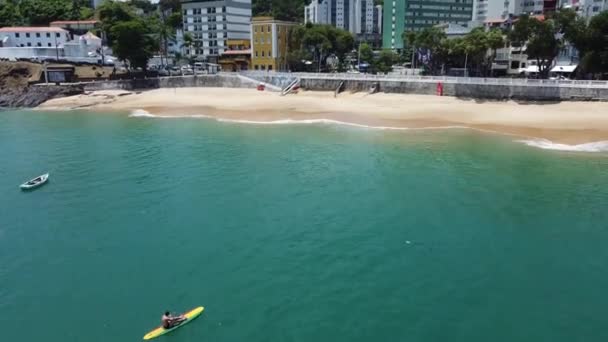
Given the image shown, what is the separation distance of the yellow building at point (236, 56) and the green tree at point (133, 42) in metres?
18.7

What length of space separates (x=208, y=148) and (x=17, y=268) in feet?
78.1

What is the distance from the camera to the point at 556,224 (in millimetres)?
25234

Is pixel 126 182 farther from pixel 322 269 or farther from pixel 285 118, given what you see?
pixel 285 118

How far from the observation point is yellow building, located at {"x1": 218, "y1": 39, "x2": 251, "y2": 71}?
10088 centimetres

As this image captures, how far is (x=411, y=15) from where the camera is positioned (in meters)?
153

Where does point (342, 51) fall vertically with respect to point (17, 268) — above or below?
above

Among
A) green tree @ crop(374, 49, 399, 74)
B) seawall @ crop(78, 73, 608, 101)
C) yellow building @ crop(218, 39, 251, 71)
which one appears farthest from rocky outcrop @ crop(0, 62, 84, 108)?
green tree @ crop(374, 49, 399, 74)

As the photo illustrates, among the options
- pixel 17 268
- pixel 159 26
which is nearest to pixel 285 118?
pixel 17 268

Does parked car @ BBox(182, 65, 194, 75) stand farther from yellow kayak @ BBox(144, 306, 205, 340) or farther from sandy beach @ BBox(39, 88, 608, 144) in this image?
yellow kayak @ BBox(144, 306, 205, 340)

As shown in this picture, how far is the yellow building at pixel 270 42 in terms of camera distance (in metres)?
91.6

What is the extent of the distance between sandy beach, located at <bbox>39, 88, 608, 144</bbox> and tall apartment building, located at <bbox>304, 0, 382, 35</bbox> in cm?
12830

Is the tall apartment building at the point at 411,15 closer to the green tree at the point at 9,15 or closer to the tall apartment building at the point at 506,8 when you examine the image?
the tall apartment building at the point at 506,8

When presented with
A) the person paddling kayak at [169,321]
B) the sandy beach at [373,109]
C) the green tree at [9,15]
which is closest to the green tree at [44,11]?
the green tree at [9,15]

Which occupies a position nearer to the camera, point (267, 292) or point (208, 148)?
point (267, 292)
